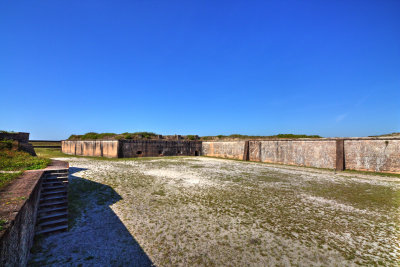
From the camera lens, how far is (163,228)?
4770 mm

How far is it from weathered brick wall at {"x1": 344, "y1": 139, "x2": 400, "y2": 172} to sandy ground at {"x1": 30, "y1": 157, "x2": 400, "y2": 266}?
5697 millimetres

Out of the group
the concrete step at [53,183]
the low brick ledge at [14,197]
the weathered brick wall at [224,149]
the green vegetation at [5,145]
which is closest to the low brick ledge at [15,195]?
the low brick ledge at [14,197]

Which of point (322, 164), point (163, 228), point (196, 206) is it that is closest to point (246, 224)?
point (196, 206)

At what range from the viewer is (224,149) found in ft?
79.4

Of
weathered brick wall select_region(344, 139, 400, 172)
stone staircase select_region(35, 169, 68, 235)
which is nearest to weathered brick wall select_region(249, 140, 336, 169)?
weathered brick wall select_region(344, 139, 400, 172)

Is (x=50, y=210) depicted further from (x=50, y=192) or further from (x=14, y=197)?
(x=14, y=197)

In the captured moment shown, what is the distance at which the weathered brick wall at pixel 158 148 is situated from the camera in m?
21.3

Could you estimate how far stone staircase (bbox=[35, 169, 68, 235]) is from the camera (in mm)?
4488

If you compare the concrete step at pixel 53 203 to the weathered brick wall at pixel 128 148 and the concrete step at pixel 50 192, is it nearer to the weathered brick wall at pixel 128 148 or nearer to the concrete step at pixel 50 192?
the concrete step at pixel 50 192

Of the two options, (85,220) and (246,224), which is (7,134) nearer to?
(85,220)

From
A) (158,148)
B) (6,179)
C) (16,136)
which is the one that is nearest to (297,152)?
(158,148)

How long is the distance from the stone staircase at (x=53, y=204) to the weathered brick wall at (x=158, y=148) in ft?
51.0

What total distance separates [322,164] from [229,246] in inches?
591

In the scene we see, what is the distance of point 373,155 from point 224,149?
1458 cm
